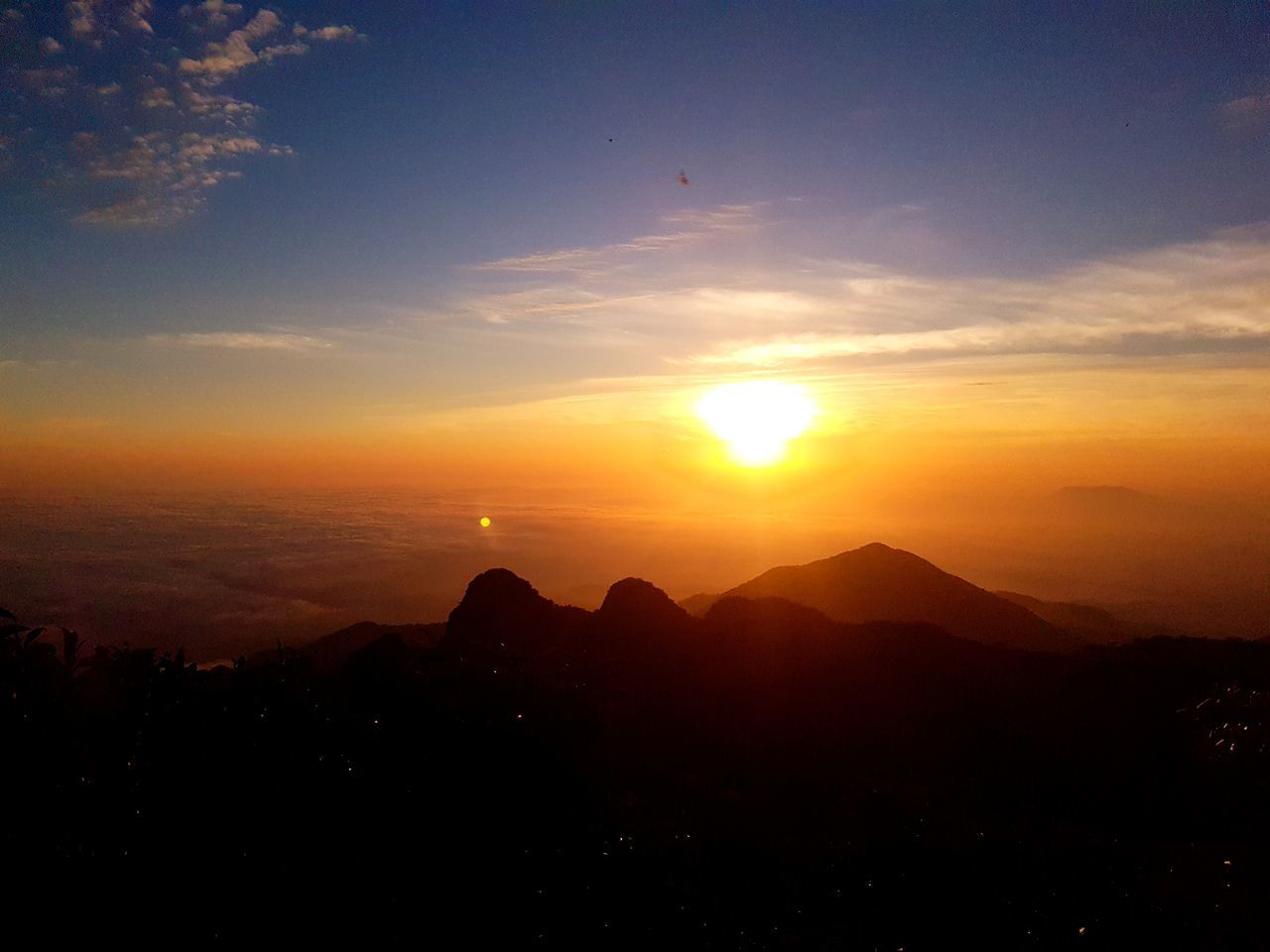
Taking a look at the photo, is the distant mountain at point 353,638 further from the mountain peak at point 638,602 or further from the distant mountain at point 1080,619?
the distant mountain at point 1080,619

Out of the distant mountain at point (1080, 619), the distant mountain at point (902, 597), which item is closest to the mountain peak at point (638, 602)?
the distant mountain at point (902, 597)

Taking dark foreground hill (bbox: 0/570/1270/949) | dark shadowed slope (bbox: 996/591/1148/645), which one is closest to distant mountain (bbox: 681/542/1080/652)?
dark shadowed slope (bbox: 996/591/1148/645)

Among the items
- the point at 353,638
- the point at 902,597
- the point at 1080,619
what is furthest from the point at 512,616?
the point at 1080,619

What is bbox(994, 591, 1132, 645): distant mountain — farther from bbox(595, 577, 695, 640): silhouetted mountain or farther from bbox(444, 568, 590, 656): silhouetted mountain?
bbox(444, 568, 590, 656): silhouetted mountain

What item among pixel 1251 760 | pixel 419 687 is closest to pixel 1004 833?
pixel 1251 760

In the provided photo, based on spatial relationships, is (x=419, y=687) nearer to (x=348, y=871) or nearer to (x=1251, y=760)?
(x=348, y=871)

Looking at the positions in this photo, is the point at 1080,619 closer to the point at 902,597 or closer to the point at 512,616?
the point at 902,597

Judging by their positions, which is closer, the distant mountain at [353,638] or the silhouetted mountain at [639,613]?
the silhouetted mountain at [639,613]
